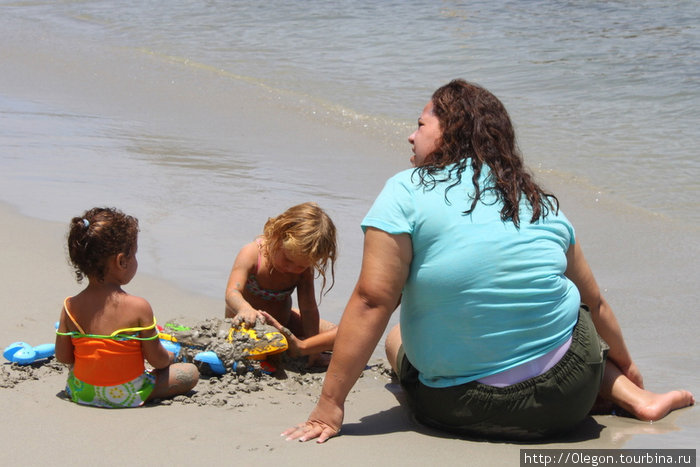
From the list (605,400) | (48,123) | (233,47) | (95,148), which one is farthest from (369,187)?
(233,47)

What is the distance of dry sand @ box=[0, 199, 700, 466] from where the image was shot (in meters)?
2.56

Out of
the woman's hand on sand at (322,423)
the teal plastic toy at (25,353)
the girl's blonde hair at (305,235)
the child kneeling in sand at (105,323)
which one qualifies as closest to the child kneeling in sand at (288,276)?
the girl's blonde hair at (305,235)

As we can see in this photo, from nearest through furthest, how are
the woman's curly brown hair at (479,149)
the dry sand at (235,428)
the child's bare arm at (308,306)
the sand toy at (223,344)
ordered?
the dry sand at (235,428) → the woman's curly brown hair at (479,149) → the sand toy at (223,344) → the child's bare arm at (308,306)

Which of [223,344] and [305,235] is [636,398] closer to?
[305,235]

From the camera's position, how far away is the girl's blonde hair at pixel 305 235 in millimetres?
3596

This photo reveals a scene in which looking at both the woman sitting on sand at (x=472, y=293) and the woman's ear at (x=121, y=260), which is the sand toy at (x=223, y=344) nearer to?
the woman's ear at (x=121, y=260)

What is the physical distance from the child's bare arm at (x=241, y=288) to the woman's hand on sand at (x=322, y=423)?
861 mm

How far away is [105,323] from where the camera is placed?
9.66ft

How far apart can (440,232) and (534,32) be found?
11.4 meters

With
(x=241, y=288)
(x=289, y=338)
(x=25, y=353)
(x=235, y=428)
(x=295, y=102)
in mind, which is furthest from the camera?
(x=295, y=102)

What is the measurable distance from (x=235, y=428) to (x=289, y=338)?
2.56ft

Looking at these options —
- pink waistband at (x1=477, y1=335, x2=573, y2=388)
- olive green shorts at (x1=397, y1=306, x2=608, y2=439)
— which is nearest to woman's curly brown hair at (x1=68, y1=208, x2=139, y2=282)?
olive green shorts at (x1=397, y1=306, x2=608, y2=439)

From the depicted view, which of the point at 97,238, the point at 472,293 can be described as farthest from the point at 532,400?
the point at 97,238

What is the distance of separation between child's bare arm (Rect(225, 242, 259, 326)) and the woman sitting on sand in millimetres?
895
